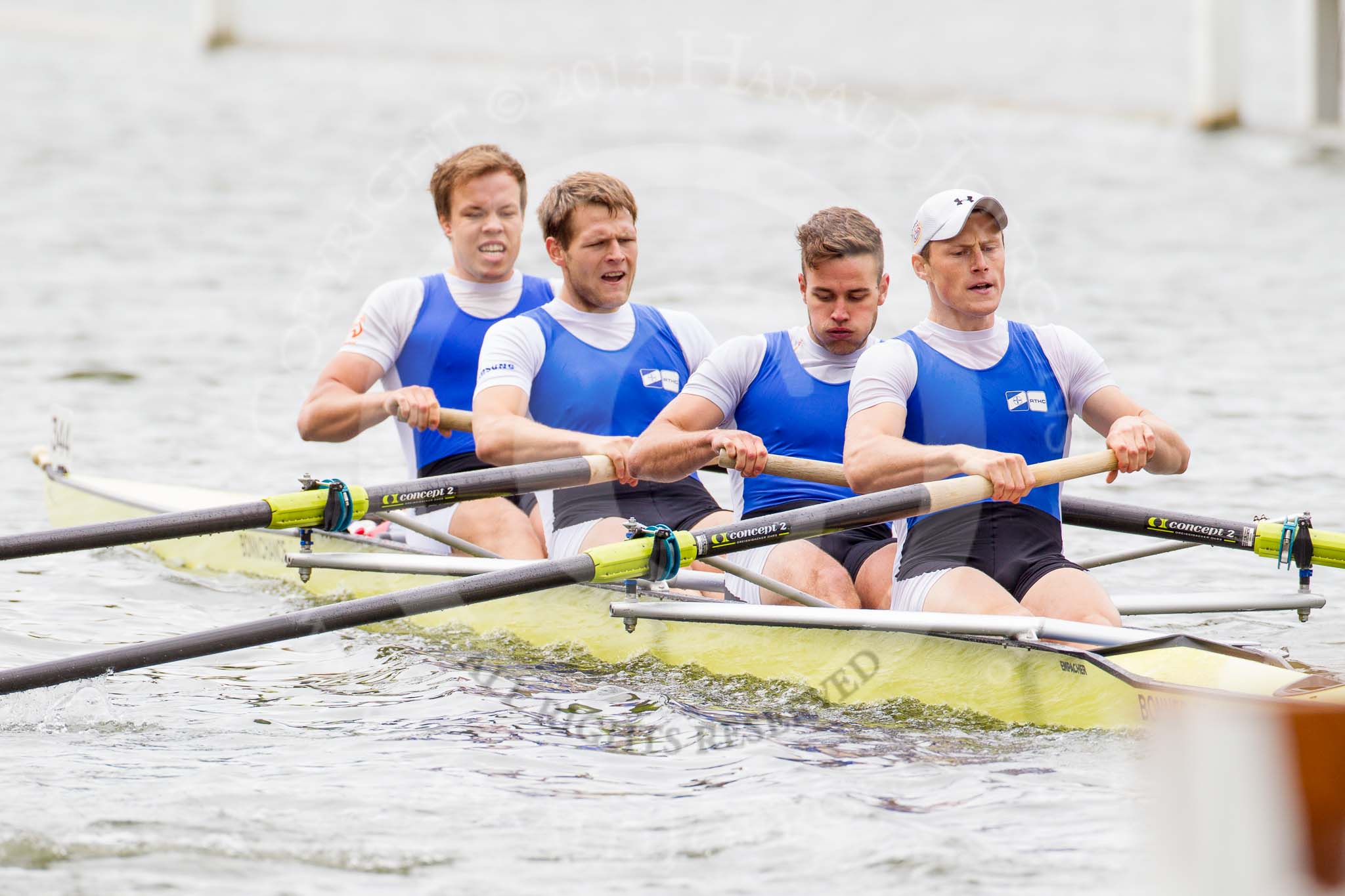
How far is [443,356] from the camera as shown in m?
6.64

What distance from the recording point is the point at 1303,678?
4.12 meters

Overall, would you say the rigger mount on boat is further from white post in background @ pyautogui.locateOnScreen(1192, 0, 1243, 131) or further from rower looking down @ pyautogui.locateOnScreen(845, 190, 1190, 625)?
white post in background @ pyautogui.locateOnScreen(1192, 0, 1243, 131)

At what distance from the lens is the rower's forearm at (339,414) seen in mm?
6258

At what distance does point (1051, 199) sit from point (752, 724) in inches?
686

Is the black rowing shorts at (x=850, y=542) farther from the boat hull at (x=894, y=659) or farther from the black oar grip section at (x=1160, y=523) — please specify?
the black oar grip section at (x=1160, y=523)

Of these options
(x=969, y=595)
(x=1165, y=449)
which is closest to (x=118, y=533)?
(x=969, y=595)

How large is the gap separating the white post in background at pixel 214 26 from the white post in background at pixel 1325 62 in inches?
1003

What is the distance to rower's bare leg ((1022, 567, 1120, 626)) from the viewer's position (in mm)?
4797

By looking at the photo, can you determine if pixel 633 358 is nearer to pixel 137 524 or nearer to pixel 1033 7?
pixel 137 524

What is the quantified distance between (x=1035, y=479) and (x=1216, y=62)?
2000cm

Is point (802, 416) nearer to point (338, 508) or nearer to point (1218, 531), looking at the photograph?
point (1218, 531)

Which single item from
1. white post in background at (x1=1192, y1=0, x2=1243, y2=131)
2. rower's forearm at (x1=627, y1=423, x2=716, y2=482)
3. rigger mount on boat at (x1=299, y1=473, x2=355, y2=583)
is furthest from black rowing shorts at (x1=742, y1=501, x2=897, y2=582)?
white post in background at (x1=1192, y1=0, x2=1243, y2=131)

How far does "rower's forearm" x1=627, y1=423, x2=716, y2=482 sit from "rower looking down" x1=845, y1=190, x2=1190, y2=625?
0.49m

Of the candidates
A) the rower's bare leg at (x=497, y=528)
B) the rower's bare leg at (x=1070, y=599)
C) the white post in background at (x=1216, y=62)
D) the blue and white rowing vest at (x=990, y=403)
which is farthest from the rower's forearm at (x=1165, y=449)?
the white post in background at (x=1216, y=62)
